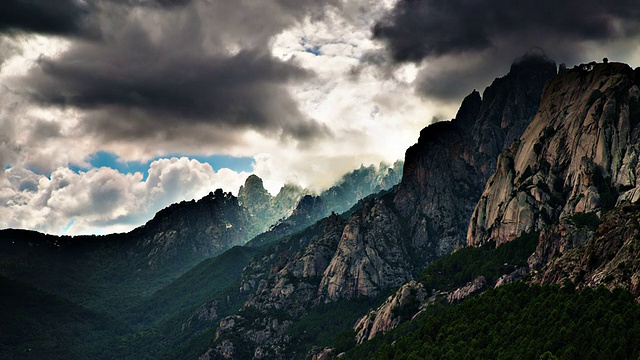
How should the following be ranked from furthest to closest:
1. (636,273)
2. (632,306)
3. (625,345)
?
(636,273), (632,306), (625,345)

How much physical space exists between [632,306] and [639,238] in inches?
1270

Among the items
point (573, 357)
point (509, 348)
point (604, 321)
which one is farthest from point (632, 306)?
point (509, 348)

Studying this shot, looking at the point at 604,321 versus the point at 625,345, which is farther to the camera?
the point at 604,321

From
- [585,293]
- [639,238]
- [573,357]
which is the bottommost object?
[573,357]

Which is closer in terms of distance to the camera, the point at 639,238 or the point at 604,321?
the point at 604,321

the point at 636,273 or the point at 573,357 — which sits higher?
the point at 636,273

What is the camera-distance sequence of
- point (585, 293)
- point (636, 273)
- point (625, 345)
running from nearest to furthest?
point (625, 345)
point (636, 273)
point (585, 293)

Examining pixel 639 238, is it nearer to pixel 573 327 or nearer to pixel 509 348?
pixel 573 327

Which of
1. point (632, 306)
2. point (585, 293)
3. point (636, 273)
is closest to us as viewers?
Answer: point (632, 306)

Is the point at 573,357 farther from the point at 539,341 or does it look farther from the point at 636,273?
the point at 636,273

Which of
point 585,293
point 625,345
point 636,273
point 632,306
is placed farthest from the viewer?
point 585,293

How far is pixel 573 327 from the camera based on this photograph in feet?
595

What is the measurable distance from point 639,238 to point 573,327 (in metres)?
42.8

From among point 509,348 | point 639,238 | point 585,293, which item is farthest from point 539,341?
point 639,238
